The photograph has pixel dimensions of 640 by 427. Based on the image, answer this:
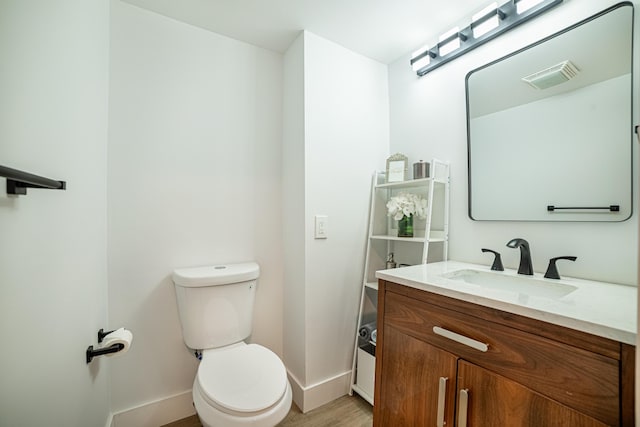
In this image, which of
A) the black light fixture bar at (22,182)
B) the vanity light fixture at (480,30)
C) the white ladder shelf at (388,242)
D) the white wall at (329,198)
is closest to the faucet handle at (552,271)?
the white ladder shelf at (388,242)

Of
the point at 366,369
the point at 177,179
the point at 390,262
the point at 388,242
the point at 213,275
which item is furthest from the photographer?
the point at 388,242

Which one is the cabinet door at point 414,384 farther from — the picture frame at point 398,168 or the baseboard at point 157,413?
the baseboard at point 157,413

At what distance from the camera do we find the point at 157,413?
1.38 meters

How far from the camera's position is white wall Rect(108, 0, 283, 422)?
4.35 ft

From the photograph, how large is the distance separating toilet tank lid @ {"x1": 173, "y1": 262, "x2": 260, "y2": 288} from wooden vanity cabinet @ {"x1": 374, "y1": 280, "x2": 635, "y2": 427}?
72cm

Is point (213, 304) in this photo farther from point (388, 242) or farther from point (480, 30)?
point (480, 30)

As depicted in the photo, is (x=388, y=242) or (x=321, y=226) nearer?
(x=321, y=226)

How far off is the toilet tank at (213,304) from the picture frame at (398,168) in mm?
1011

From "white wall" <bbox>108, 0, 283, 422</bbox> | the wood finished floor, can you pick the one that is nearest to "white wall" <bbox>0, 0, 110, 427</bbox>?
"white wall" <bbox>108, 0, 283, 422</bbox>

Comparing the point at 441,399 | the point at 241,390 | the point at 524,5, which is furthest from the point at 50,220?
the point at 524,5

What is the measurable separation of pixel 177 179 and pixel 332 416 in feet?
5.11

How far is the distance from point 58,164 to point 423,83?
5.86 ft

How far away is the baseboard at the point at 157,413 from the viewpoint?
1.31 m

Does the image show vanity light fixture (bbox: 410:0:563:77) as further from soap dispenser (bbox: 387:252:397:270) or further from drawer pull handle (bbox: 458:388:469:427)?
drawer pull handle (bbox: 458:388:469:427)
